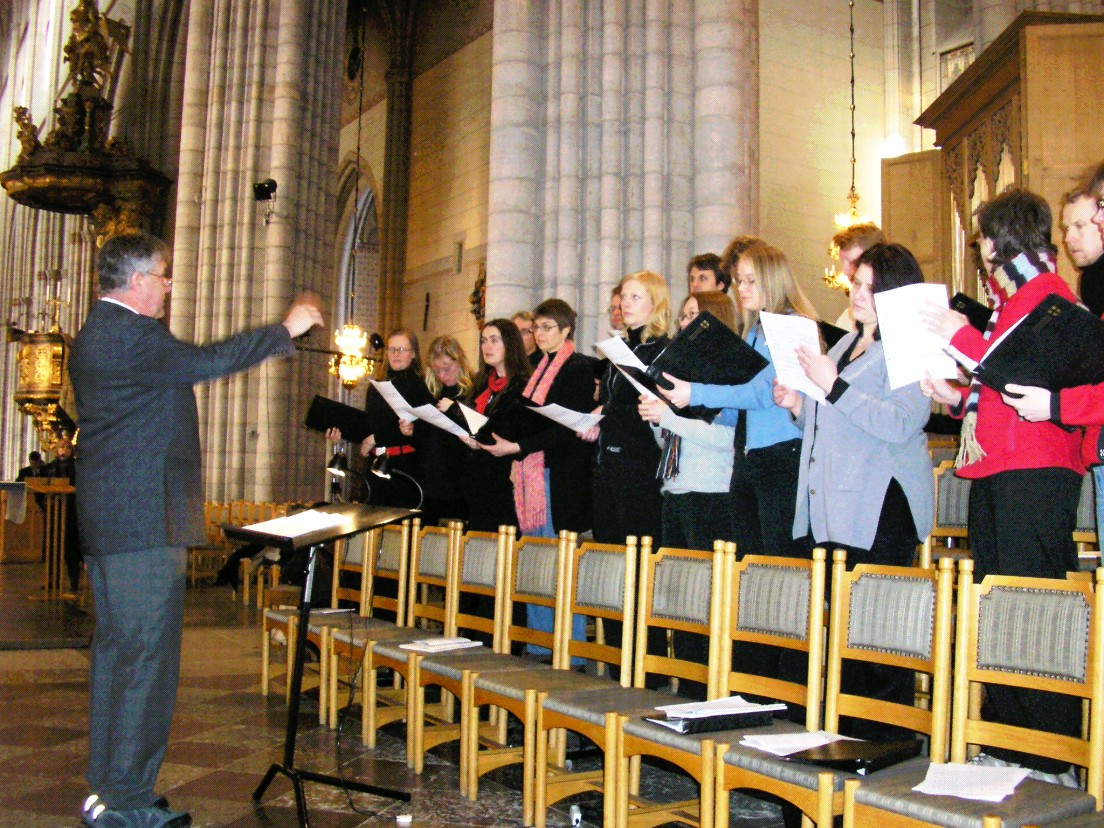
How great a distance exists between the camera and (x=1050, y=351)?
2.55 metres

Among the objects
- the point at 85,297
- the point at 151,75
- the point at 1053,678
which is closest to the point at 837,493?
the point at 1053,678

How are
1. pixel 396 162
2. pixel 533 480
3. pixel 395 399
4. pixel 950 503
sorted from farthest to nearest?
pixel 396 162 → pixel 533 480 → pixel 395 399 → pixel 950 503

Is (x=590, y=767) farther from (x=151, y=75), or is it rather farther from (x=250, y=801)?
Answer: (x=151, y=75)

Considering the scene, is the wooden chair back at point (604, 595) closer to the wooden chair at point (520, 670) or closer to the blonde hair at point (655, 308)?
the wooden chair at point (520, 670)

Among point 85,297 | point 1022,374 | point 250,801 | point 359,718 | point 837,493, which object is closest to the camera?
point 1022,374

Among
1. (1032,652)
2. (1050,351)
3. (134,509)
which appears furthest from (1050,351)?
(134,509)

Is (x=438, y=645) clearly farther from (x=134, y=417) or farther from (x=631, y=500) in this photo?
(x=134, y=417)

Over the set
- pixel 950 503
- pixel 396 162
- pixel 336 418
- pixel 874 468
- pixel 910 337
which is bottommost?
pixel 950 503

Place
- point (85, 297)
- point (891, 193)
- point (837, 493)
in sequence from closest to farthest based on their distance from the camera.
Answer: point (837, 493)
point (891, 193)
point (85, 297)

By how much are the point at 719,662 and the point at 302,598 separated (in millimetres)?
1306

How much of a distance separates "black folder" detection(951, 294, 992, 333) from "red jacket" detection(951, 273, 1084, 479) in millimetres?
468

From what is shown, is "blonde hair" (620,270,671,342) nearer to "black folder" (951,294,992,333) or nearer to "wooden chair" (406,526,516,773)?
"wooden chair" (406,526,516,773)

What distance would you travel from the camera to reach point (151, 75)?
19.3 metres

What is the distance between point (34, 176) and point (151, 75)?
3347 mm
